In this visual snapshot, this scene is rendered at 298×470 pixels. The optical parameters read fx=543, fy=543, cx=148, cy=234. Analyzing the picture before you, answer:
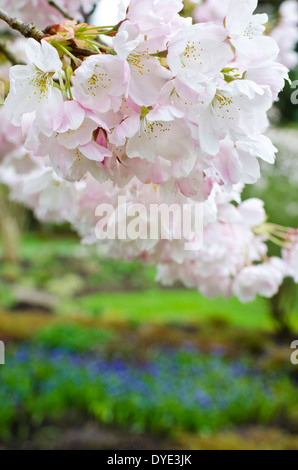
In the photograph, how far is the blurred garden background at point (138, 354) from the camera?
112 inches

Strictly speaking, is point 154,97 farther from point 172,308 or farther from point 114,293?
point 114,293

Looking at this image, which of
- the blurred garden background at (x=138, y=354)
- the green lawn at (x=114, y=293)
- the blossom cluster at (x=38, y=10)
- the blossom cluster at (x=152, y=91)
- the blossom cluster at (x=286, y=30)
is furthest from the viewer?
the green lawn at (x=114, y=293)

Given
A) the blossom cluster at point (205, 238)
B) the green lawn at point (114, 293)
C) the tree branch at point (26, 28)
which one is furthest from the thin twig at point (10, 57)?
the green lawn at point (114, 293)

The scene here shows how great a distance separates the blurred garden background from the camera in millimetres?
2852

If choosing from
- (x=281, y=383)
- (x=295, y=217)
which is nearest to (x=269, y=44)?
(x=281, y=383)

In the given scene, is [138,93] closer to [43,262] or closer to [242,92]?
[242,92]

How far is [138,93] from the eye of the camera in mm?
491

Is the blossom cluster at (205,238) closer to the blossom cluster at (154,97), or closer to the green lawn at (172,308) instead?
the blossom cluster at (154,97)

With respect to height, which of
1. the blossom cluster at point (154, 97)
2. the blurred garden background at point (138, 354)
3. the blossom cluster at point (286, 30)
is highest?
the blossom cluster at point (286, 30)

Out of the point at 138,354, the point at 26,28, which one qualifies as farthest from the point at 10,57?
the point at 138,354

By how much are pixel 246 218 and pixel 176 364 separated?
2.99m

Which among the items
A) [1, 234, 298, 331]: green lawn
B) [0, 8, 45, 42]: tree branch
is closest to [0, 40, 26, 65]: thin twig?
[0, 8, 45, 42]: tree branch

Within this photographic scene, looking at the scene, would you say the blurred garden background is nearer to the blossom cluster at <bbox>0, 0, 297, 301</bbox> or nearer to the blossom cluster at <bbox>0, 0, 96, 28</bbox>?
the blossom cluster at <bbox>0, 0, 96, 28</bbox>
